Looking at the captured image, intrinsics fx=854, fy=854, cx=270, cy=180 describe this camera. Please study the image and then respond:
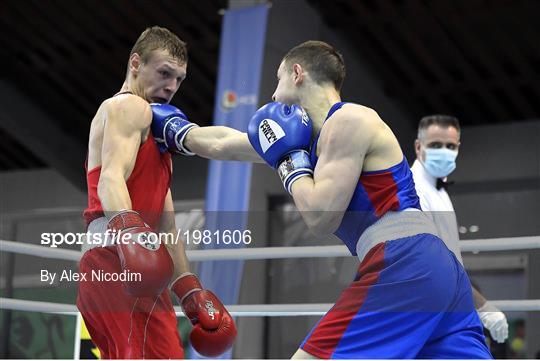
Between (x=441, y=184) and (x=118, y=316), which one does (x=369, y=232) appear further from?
(x=441, y=184)

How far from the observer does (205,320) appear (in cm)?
271

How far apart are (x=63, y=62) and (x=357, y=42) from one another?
351 cm

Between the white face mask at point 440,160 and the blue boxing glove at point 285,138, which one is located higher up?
the white face mask at point 440,160

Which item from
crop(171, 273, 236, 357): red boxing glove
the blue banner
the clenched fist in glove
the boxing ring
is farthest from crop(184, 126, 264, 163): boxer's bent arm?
the blue banner

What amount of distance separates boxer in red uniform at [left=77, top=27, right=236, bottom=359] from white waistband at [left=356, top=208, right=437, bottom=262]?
59 cm

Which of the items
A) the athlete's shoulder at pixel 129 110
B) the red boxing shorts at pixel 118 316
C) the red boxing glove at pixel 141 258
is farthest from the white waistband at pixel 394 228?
the athlete's shoulder at pixel 129 110

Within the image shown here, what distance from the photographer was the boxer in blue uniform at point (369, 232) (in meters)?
2.15

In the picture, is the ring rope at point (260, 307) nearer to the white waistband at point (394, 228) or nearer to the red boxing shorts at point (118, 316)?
the red boxing shorts at point (118, 316)

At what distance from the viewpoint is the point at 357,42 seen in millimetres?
9062

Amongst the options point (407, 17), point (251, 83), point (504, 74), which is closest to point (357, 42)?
point (407, 17)

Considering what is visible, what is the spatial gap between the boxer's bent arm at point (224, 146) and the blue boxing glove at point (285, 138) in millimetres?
535

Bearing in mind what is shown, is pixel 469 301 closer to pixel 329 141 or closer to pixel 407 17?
pixel 329 141

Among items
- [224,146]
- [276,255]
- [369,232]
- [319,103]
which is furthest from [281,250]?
[369,232]

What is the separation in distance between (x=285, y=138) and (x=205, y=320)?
2.31 ft
